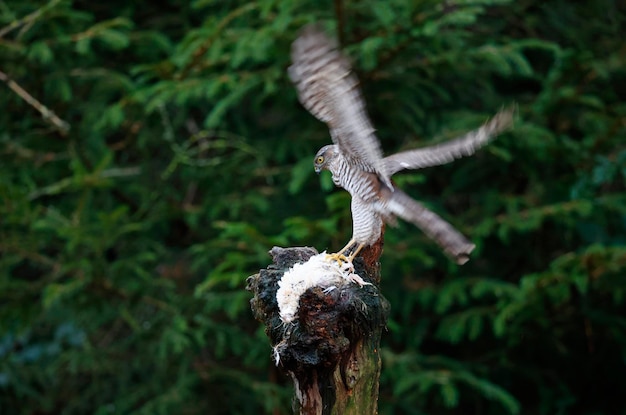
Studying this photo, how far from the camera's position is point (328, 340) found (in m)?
2.48

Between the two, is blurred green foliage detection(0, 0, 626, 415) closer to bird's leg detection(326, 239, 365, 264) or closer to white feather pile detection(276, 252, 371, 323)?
bird's leg detection(326, 239, 365, 264)


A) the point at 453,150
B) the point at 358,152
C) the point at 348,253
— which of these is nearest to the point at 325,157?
the point at 358,152

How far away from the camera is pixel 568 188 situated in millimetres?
5453

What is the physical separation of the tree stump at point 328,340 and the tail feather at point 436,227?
9.7 inches

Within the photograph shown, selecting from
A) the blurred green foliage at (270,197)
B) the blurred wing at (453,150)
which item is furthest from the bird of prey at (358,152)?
the blurred green foliage at (270,197)

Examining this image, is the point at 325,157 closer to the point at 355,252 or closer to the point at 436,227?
the point at 355,252

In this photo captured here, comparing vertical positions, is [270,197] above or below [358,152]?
above

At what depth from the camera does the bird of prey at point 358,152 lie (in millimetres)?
2484

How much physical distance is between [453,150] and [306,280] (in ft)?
2.43

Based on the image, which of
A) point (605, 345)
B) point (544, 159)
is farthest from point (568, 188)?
point (605, 345)

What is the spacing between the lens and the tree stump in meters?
2.50

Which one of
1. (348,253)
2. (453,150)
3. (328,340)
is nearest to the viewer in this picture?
(328,340)

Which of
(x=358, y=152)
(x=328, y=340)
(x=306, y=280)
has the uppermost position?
(x=358, y=152)

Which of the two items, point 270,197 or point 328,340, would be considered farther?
point 270,197
